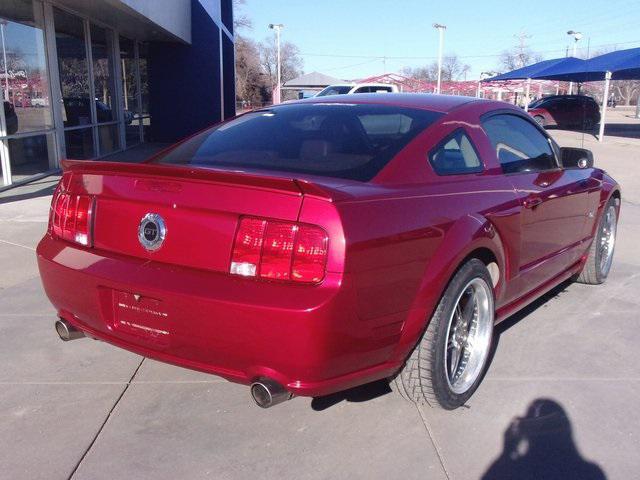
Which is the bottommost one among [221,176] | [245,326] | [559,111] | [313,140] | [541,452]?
[541,452]

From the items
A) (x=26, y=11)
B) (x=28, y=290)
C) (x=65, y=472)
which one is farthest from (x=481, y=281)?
(x=26, y=11)

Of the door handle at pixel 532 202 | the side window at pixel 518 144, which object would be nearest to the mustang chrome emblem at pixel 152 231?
the side window at pixel 518 144

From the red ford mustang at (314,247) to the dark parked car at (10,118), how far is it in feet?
24.3

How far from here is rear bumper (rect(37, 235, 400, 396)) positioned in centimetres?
236

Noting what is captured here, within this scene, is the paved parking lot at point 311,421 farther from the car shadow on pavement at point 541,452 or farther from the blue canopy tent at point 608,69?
the blue canopy tent at point 608,69

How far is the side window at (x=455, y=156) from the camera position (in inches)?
124

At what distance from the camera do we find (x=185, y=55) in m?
20.1

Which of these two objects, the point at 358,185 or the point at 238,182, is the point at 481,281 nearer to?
the point at 358,185

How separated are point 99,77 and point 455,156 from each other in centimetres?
1359

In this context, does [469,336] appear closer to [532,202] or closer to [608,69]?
[532,202]

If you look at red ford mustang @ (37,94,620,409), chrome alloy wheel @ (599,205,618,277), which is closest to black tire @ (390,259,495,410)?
red ford mustang @ (37,94,620,409)

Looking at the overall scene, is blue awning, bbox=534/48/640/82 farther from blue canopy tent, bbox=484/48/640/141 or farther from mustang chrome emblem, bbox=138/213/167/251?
mustang chrome emblem, bbox=138/213/167/251

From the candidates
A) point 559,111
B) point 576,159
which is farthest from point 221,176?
point 559,111

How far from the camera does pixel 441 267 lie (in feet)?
9.23
